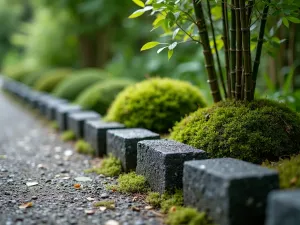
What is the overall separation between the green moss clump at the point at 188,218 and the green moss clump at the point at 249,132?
666mm

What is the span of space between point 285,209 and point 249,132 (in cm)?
131

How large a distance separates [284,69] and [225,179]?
5.37 meters

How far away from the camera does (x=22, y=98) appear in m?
12.0

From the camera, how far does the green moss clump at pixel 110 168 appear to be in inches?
145

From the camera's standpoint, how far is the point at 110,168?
3744 millimetres

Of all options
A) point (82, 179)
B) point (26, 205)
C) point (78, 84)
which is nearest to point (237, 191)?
point (26, 205)

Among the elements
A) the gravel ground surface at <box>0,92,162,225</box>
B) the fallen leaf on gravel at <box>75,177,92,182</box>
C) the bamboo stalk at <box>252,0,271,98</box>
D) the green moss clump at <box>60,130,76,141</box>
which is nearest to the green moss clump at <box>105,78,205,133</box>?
the gravel ground surface at <box>0,92,162,225</box>

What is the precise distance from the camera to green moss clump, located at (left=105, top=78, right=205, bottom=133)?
175 inches

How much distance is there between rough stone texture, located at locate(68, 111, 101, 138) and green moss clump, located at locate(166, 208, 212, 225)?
3088 mm

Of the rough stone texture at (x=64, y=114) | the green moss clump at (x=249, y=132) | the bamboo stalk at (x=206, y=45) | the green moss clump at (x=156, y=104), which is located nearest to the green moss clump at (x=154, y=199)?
the green moss clump at (x=249, y=132)

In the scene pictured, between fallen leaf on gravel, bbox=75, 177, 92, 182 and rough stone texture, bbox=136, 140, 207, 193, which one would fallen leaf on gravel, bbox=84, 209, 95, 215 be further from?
fallen leaf on gravel, bbox=75, 177, 92, 182

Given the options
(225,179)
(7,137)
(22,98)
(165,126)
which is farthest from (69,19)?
(225,179)

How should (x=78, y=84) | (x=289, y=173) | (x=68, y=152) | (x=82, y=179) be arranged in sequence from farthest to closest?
(x=78, y=84) → (x=68, y=152) → (x=82, y=179) → (x=289, y=173)

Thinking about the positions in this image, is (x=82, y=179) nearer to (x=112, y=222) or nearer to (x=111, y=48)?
(x=112, y=222)
